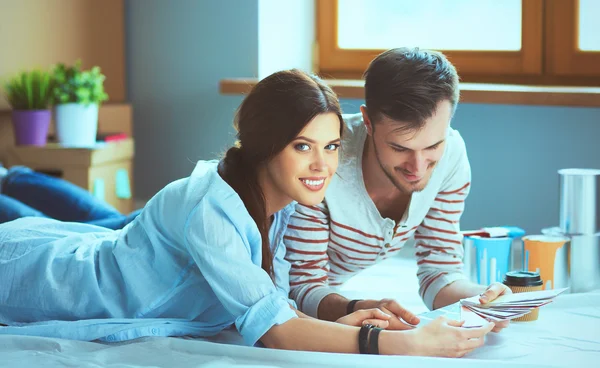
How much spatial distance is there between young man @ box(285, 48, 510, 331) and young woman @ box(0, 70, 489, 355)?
0.09 metres

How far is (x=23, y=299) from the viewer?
1495mm

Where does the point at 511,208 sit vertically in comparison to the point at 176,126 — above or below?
below

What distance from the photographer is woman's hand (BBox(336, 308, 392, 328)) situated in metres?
1.38

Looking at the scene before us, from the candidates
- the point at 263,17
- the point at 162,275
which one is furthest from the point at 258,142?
the point at 263,17

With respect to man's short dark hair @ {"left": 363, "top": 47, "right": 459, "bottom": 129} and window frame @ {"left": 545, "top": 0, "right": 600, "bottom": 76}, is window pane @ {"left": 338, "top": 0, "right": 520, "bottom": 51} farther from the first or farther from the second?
man's short dark hair @ {"left": 363, "top": 47, "right": 459, "bottom": 129}

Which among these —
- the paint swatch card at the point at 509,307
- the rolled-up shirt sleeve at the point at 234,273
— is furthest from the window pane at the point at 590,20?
the rolled-up shirt sleeve at the point at 234,273

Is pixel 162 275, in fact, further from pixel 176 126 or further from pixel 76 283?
pixel 176 126

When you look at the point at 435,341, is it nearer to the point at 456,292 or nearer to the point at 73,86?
the point at 456,292

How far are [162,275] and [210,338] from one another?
0.13 meters

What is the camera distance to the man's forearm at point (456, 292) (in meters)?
1.60

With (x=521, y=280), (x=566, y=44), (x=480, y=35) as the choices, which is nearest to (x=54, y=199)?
(x=521, y=280)

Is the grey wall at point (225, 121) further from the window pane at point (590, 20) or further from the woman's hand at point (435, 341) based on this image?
the woman's hand at point (435, 341)

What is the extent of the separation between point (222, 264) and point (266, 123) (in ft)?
0.81

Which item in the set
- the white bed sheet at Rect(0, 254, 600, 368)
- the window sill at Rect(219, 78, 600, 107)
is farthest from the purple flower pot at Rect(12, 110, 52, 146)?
the white bed sheet at Rect(0, 254, 600, 368)
